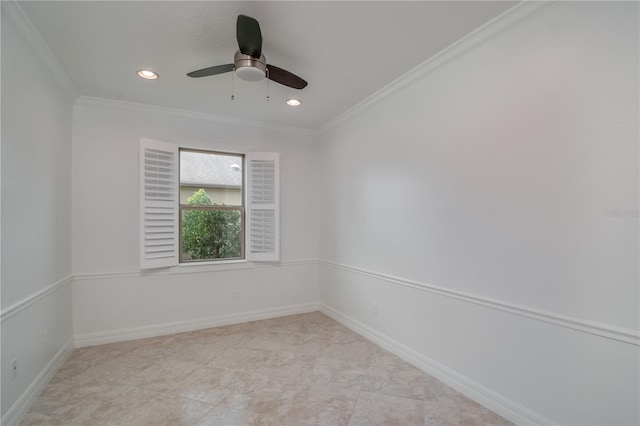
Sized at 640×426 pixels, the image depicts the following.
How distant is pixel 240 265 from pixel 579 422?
352 centimetres

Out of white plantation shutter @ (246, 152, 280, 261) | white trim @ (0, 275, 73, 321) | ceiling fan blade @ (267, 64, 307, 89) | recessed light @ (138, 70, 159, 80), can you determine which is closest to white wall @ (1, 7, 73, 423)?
white trim @ (0, 275, 73, 321)

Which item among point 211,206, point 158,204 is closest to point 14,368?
point 158,204

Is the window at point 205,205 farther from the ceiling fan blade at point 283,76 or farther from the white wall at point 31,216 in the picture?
the ceiling fan blade at point 283,76

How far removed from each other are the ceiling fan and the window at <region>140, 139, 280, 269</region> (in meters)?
1.81

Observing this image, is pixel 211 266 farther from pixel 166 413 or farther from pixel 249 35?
pixel 249 35

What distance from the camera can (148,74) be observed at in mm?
2766

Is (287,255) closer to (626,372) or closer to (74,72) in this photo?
(74,72)

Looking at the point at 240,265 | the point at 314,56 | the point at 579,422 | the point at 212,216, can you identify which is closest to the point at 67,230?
the point at 212,216

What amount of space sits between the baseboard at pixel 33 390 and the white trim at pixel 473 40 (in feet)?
12.7

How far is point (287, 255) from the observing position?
4336 mm

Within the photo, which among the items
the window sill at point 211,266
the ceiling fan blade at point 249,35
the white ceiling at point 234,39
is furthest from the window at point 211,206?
the ceiling fan blade at point 249,35

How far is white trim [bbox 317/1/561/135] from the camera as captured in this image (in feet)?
6.19

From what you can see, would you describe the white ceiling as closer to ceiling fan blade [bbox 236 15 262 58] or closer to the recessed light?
the recessed light

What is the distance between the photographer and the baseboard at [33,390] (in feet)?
6.46
